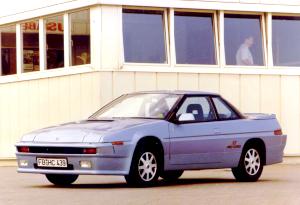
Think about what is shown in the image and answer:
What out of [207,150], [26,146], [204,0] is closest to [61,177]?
[26,146]

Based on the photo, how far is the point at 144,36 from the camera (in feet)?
76.8

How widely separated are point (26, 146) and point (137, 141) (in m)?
1.60

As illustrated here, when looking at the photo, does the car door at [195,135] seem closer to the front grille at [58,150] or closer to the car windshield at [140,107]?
the car windshield at [140,107]

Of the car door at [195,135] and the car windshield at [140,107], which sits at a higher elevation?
the car windshield at [140,107]

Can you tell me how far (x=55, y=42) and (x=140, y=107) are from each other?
27.3 feet

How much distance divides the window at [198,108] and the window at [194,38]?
652cm

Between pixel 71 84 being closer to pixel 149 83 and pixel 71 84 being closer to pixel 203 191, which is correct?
pixel 149 83

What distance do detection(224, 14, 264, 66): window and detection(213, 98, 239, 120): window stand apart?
679 cm

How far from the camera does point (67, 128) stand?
15656 mm

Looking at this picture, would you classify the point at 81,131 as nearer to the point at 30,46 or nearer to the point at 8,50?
the point at 30,46

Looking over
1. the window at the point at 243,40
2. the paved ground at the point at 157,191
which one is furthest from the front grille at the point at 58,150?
the window at the point at 243,40

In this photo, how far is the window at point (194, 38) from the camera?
23891mm

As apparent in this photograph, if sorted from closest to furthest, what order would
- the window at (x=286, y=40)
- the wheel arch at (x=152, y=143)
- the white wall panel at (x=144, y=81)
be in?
the wheel arch at (x=152, y=143)
the white wall panel at (x=144, y=81)
the window at (x=286, y=40)

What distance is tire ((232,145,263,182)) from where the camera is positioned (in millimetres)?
17484
